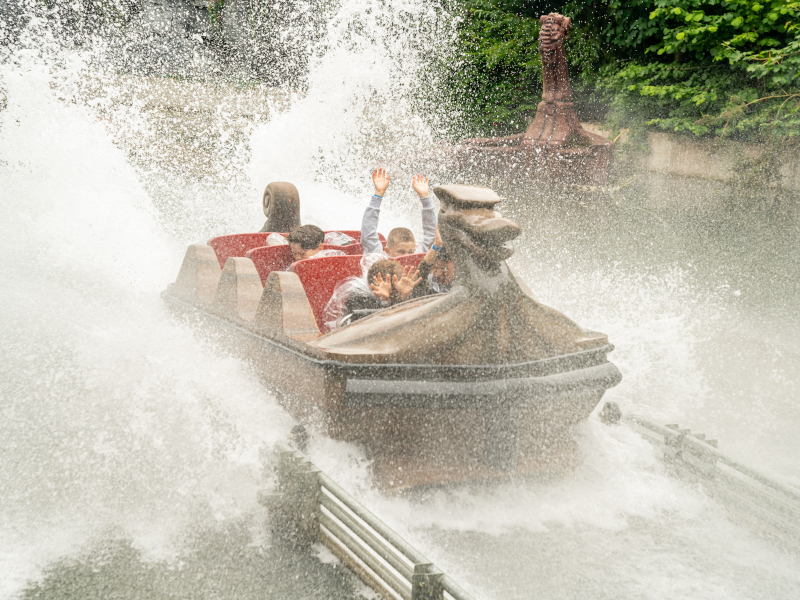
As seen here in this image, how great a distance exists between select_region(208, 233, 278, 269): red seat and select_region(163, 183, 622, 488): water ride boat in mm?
2176

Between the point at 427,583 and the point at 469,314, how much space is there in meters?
1.24

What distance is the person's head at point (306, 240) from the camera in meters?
4.50

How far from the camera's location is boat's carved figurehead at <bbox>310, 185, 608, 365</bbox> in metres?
3.16

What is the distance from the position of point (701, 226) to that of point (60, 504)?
8.71 meters

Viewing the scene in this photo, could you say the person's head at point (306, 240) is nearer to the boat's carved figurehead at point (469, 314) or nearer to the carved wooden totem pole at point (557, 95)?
the boat's carved figurehead at point (469, 314)

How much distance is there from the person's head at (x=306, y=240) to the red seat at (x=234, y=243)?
124 cm

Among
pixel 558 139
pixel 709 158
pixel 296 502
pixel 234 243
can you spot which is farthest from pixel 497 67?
pixel 296 502

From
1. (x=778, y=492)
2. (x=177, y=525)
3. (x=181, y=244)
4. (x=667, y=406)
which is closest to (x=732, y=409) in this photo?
(x=667, y=406)

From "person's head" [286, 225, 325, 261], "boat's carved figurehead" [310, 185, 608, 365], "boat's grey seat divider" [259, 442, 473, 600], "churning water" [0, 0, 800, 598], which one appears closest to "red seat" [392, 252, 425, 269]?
"person's head" [286, 225, 325, 261]

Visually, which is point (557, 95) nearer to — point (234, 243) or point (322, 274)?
point (234, 243)

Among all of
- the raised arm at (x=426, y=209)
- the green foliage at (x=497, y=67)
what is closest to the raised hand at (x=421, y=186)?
the raised arm at (x=426, y=209)

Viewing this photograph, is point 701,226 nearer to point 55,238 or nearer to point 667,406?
point 667,406

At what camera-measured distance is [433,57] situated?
44.3ft

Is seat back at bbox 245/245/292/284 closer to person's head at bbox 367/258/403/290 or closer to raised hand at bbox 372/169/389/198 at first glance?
raised hand at bbox 372/169/389/198
